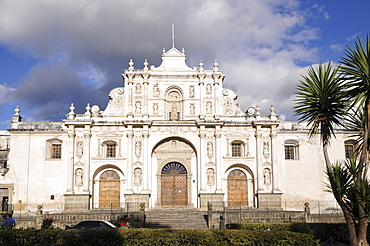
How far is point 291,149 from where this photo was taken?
3725 cm

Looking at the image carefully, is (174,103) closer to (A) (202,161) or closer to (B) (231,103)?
(B) (231,103)

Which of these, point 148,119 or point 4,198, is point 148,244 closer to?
point 148,119

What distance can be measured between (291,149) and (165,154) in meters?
11.0

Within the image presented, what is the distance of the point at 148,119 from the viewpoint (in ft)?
116

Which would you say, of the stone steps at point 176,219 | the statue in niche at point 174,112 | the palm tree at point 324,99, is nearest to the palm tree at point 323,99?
the palm tree at point 324,99

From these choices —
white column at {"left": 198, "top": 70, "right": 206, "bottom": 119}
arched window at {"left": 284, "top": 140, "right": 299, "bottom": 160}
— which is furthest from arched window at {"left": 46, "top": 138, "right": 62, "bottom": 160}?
arched window at {"left": 284, "top": 140, "right": 299, "bottom": 160}

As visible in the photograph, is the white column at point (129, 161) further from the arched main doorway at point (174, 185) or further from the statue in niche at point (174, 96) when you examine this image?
the statue in niche at point (174, 96)

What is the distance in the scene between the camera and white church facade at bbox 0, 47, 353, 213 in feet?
115

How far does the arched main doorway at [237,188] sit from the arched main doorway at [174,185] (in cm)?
368

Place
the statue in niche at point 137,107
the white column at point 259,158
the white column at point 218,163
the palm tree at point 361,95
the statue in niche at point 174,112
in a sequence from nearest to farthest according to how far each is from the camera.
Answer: the palm tree at point 361,95 → the white column at point 218,163 → the white column at point 259,158 → the statue in niche at point 137,107 → the statue in niche at point 174,112

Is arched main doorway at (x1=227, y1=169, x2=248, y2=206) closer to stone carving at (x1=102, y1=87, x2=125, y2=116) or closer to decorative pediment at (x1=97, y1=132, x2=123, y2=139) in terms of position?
decorative pediment at (x1=97, y1=132, x2=123, y2=139)

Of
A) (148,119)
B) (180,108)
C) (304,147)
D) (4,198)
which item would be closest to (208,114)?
(180,108)

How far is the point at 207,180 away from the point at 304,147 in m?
8.96

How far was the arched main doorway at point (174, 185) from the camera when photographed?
3541 centimetres
